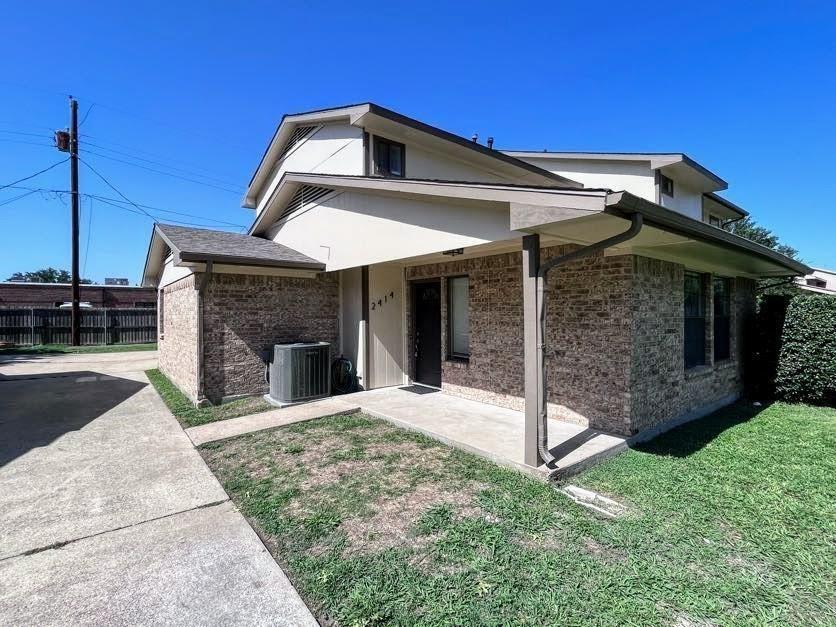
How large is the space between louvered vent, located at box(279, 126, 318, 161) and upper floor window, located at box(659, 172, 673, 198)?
9206 mm

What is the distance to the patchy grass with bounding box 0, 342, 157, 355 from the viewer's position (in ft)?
56.4

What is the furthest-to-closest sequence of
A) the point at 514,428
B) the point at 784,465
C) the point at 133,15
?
the point at 133,15
the point at 514,428
the point at 784,465

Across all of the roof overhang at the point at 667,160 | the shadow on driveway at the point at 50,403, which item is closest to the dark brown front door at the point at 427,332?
the shadow on driveway at the point at 50,403

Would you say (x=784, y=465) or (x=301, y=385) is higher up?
(x=301, y=385)

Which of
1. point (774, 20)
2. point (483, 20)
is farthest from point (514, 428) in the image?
point (774, 20)

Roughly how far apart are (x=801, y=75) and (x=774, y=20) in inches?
111

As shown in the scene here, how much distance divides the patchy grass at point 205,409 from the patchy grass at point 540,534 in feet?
5.53

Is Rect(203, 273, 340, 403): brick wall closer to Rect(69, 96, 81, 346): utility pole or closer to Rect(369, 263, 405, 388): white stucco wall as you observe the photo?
Rect(369, 263, 405, 388): white stucco wall

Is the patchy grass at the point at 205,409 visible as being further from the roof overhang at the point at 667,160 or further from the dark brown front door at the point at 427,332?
the roof overhang at the point at 667,160

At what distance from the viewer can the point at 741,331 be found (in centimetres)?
862

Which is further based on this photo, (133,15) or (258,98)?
(258,98)

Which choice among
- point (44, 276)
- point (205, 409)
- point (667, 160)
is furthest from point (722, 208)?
point (44, 276)

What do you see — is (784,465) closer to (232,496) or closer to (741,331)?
(741,331)

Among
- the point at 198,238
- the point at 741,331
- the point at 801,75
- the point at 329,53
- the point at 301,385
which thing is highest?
the point at 329,53
